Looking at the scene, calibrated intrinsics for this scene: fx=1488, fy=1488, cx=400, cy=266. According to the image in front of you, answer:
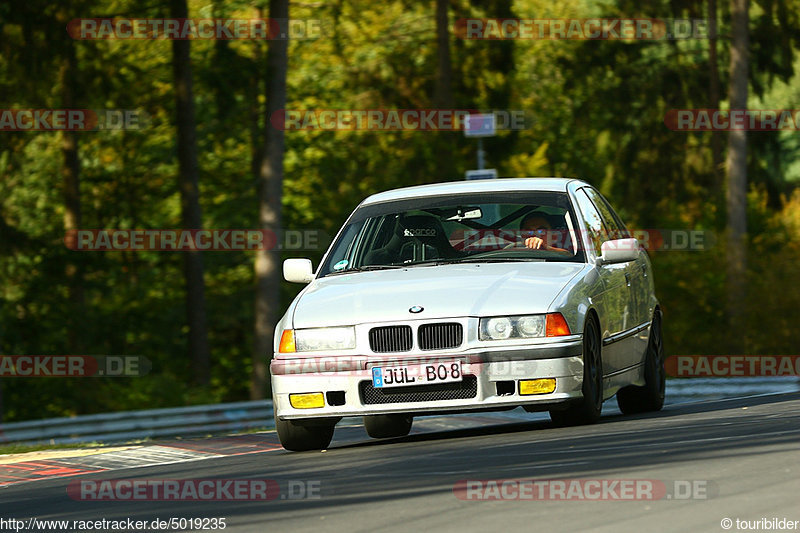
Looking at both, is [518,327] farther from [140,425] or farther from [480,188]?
[140,425]

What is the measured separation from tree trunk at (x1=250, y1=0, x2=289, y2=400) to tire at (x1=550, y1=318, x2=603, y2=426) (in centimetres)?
1219

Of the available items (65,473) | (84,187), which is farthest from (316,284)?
(84,187)

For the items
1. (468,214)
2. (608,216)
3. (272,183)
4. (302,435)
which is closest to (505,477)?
(302,435)

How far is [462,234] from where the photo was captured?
1066 cm

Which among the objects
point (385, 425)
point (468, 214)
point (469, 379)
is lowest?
point (385, 425)

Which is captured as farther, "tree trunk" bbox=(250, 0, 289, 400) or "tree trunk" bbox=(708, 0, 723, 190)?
"tree trunk" bbox=(708, 0, 723, 190)

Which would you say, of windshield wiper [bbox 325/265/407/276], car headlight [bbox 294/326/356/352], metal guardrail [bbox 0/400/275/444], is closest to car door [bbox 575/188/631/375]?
windshield wiper [bbox 325/265/407/276]

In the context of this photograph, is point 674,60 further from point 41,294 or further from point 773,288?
point 41,294

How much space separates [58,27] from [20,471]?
56.5 feet

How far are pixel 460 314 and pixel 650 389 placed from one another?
315 cm

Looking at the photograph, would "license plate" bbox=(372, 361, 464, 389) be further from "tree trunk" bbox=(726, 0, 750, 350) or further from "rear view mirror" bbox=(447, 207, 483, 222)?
"tree trunk" bbox=(726, 0, 750, 350)


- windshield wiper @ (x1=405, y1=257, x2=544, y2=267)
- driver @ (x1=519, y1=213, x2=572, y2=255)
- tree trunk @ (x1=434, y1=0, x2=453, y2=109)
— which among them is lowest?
windshield wiper @ (x1=405, y1=257, x2=544, y2=267)

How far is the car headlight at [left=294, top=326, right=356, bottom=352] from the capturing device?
943 centimetres

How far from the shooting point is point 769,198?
40781 millimetres
